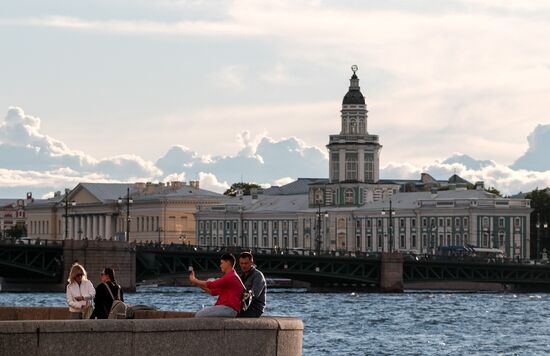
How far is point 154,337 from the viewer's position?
14.2 meters

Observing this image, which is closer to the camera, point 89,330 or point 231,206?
point 89,330

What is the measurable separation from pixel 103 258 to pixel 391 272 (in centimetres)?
1395

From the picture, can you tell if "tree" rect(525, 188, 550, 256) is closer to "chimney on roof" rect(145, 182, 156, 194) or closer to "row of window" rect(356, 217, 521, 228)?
"row of window" rect(356, 217, 521, 228)

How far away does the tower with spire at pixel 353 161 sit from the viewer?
147 meters

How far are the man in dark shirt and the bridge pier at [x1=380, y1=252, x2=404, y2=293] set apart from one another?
252 ft

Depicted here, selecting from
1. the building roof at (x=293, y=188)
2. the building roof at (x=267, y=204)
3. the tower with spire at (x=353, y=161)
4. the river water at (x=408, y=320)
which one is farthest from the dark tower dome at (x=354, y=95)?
the river water at (x=408, y=320)

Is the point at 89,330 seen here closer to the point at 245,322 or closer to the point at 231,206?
the point at 245,322

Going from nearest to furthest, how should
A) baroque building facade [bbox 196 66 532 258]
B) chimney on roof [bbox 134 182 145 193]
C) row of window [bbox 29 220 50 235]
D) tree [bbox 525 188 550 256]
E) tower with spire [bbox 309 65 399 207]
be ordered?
baroque building facade [bbox 196 66 532 258] → tree [bbox 525 188 550 256] → tower with spire [bbox 309 65 399 207] → chimney on roof [bbox 134 182 145 193] → row of window [bbox 29 220 50 235]

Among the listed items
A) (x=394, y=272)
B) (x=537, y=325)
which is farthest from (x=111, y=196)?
(x=537, y=325)

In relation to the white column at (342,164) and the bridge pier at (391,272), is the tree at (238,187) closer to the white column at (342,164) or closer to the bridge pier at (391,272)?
the white column at (342,164)

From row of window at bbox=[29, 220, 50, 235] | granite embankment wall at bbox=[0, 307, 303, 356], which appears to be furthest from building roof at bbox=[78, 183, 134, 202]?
granite embankment wall at bbox=[0, 307, 303, 356]

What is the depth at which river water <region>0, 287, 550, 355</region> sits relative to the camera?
47.3 m

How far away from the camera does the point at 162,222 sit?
163 metres

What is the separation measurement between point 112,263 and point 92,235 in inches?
3111
